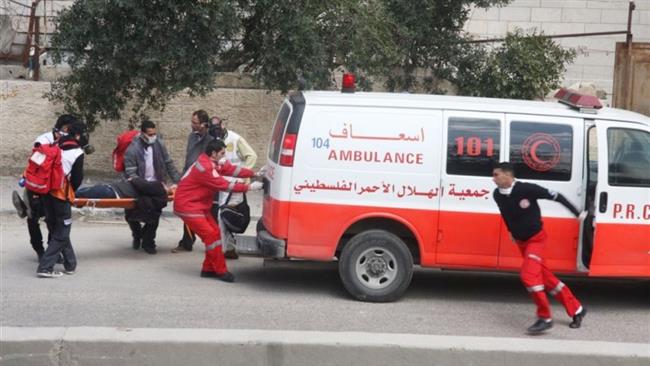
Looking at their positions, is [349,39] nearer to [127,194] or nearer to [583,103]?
[127,194]

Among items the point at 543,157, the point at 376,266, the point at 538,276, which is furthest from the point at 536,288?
the point at 376,266

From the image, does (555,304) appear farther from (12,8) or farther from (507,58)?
(12,8)

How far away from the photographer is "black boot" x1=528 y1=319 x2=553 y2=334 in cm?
733

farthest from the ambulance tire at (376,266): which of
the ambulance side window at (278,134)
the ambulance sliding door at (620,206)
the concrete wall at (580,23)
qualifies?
the concrete wall at (580,23)

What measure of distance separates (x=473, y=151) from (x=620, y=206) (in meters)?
1.39

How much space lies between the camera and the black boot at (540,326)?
7.33 metres

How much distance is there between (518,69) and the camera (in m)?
13.8

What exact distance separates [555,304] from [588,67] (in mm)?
9463

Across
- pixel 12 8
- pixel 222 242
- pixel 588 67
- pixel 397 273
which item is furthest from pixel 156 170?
pixel 588 67

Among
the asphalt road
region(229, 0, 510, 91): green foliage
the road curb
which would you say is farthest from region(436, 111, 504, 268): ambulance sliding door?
region(229, 0, 510, 91): green foliage

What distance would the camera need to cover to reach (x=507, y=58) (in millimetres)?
14031

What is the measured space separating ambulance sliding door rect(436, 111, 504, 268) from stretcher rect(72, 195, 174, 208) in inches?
148

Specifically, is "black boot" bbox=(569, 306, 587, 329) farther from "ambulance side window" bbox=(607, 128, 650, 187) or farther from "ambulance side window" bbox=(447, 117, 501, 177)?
"ambulance side window" bbox=(447, 117, 501, 177)

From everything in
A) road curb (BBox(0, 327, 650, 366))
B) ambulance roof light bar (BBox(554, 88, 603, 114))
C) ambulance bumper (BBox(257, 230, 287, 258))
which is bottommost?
road curb (BBox(0, 327, 650, 366))
